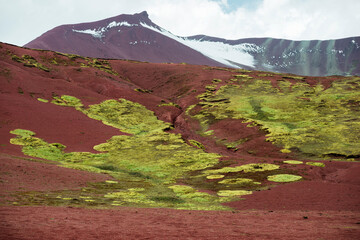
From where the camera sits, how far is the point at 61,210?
16016mm

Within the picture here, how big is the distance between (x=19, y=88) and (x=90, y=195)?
2168 inches

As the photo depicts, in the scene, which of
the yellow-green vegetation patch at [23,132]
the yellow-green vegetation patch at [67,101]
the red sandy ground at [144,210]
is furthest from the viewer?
the yellow-green vegetation patch at [67,101]

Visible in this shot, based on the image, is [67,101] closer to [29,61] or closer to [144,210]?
[29,61]

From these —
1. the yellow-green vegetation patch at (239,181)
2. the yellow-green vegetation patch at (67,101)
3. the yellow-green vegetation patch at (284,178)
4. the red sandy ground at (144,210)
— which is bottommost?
the yellow-green vegetation patch at (239,181)

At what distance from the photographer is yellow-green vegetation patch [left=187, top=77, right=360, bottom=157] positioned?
152 ft

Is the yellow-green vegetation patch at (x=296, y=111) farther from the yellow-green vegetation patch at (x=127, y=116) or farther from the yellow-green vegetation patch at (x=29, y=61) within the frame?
the yellow-green vegetation patch at (x=29, y=61)

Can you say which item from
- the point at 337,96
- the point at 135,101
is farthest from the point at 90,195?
the point at 337,96

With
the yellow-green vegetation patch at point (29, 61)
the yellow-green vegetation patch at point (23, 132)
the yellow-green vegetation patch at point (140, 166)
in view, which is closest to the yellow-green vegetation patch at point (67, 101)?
the yellow-green vegetation patch at point (140, 166)

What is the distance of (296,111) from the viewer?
66.1 metres

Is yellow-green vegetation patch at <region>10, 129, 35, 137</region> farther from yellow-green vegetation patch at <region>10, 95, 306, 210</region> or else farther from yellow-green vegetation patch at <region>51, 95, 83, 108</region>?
yellow-green vegetation patch at <region>51, 95, 83, 108</region>

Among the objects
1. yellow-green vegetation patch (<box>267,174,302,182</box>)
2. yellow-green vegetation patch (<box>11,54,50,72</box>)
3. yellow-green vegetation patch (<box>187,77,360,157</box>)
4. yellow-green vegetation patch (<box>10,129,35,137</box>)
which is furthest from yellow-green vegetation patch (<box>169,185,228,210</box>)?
yellow-green vegetation patch (<box>11,54,50,72</box>)

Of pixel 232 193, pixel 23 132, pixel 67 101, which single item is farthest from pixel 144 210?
pixel 67 101

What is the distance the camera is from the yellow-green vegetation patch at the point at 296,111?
46469mm

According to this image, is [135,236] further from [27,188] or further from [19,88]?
[19,88]
